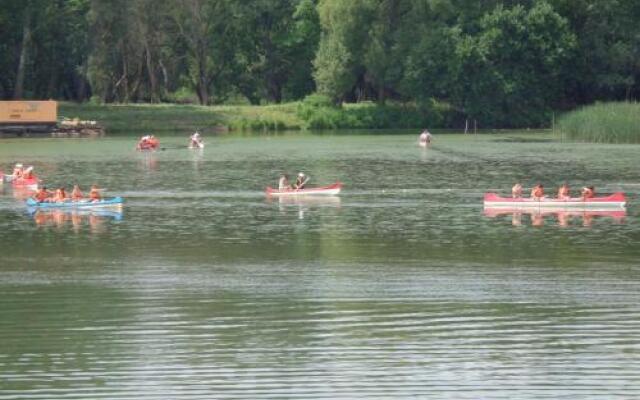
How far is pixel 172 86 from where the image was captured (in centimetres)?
12838

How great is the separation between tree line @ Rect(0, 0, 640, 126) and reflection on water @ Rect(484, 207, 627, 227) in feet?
217

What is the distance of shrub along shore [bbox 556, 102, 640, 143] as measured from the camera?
288ft

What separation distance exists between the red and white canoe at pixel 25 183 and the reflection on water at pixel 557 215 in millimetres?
20306

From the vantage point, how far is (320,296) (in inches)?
1257

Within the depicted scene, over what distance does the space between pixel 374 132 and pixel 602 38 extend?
2227 cm

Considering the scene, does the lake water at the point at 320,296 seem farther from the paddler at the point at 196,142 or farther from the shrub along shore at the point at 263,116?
the shrub along shore at the point at 263,116

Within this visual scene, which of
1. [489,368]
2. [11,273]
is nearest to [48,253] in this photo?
[11,273]

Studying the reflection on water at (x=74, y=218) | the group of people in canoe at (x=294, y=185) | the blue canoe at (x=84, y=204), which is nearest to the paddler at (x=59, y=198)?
the blue canoe at (x=84, y=204)

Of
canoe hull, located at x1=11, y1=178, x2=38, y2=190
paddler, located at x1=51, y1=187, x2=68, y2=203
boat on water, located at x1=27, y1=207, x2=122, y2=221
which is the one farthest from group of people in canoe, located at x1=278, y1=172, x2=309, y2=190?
canoe hull, located at x1=11, y1=178, x2=38, y2=190

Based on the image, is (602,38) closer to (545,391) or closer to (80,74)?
(80,74)

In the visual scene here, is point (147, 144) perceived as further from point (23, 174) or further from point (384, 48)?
point (384, 48)

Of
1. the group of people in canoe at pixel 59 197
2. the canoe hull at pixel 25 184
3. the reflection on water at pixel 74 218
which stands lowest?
the reflection on water at pixel 74 218

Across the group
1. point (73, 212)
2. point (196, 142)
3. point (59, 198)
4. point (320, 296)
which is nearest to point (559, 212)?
point (73, 212)

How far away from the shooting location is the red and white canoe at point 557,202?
5075cm
